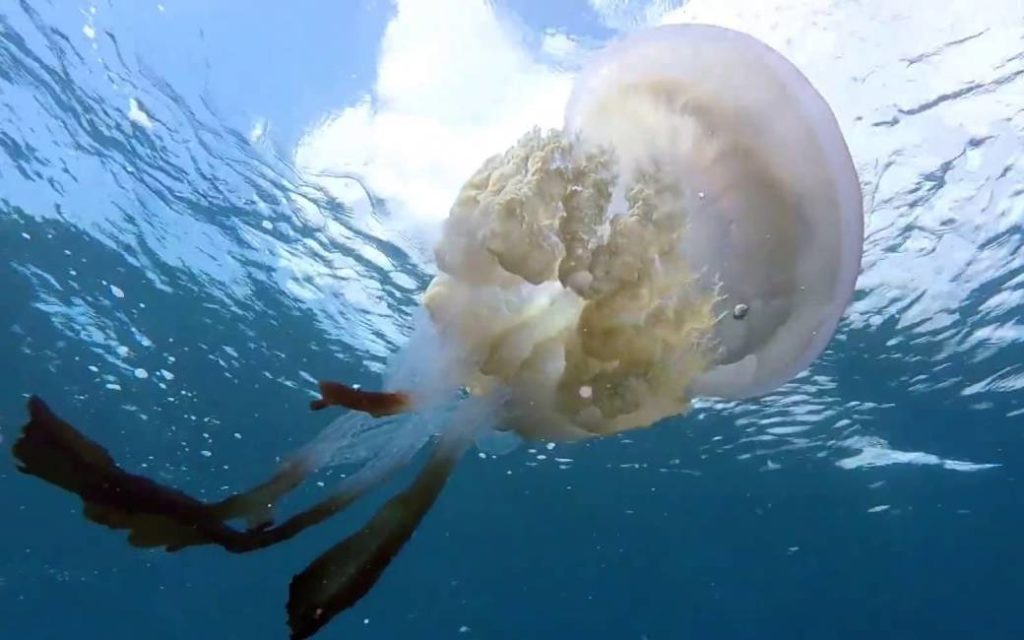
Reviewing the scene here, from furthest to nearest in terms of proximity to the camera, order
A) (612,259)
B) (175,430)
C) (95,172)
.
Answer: (175,430)
(95,172)
(612,259)

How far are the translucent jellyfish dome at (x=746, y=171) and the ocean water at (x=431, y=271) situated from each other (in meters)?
1.18

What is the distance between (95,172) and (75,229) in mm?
2114

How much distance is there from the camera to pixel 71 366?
61.8ft

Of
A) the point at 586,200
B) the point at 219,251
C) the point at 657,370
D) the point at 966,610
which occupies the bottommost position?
the point at 657,370

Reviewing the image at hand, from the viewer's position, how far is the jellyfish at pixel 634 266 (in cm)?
305

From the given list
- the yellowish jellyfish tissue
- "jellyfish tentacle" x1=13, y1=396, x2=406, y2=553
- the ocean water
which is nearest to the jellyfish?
the yellowish jellyfish tissue

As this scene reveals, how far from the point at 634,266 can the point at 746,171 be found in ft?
1.74

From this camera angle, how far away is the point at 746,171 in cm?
309

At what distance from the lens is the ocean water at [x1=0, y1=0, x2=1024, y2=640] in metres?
8.30

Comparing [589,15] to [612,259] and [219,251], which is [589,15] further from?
[219,251]

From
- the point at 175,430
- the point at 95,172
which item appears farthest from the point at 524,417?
the point at 175,430

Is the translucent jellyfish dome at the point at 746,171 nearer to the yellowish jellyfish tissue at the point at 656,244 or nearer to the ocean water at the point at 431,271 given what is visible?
the yellowish jellyfish tissue at the point at 656,244

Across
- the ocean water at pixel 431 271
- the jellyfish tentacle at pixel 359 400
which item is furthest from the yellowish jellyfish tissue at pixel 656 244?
the ocean water at pixel 431 271

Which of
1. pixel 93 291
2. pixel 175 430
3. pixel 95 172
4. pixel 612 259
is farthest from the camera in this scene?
pixel 175 430
